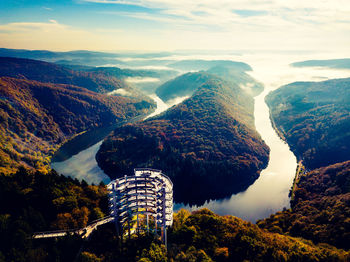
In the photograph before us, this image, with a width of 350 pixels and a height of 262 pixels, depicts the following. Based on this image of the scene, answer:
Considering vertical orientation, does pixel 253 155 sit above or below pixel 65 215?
below

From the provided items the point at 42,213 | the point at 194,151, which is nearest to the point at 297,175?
the point at 194,151

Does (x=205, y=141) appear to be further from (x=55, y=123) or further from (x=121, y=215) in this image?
(x=55, y=123)

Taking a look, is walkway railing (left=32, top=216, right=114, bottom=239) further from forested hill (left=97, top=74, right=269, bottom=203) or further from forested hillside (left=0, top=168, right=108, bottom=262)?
forested hill (left=97, top=74, right=269, bottom=203)

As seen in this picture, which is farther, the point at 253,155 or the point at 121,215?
the point at 253,155

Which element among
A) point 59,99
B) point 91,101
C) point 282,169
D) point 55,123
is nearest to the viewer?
point 282,169

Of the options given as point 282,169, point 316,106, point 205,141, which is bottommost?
point 282,169

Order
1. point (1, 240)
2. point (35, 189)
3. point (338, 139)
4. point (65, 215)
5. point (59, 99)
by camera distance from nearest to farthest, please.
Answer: point (1, 240), point (65, 215), point (35, 189), point (338, 139), point (59, 99)

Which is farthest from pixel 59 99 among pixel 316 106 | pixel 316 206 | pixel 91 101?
pixel 316 106
